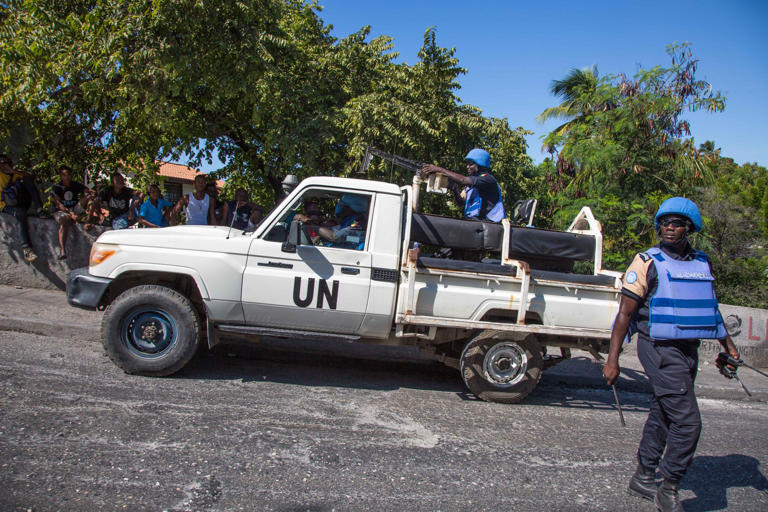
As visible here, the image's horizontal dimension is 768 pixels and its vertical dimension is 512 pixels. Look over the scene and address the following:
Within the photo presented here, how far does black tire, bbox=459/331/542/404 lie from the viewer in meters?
5.04

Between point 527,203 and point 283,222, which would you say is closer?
point 283,222

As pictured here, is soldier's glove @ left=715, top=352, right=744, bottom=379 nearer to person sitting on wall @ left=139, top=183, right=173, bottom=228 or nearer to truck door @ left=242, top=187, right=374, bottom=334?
truck door @ left=242, top=187, right=374, bottom=334

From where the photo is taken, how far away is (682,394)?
3188 mm

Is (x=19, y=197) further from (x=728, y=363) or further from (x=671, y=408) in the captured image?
(x=728, y=363)

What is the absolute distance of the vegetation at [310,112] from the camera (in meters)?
7.81

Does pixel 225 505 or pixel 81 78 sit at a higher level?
pixel 81 78

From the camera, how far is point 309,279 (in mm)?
4773

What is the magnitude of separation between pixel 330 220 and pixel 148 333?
6.62 feet

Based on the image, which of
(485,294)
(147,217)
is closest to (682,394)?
(485,294)

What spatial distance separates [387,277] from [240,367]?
6.35 feet

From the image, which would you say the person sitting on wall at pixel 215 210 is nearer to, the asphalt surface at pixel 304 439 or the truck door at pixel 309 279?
Answer: the asphalt surface at pixel 304 439

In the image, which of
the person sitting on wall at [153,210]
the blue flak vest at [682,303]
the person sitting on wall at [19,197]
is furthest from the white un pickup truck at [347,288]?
the person sitting on wall at [19,197]

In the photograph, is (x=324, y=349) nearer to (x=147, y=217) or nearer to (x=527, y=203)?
(x=527, y=203)

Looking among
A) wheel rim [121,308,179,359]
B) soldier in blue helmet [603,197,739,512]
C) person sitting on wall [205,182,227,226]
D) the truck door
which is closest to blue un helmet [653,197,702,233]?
soldier in blue helmet [603,197,739,512]
